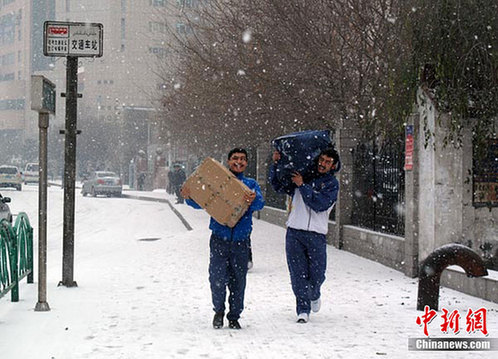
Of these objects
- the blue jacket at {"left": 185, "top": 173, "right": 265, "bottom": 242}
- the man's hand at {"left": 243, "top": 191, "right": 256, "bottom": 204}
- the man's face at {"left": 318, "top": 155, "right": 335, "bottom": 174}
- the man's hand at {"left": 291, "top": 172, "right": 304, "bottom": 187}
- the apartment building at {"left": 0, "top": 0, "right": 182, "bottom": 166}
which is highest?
the apartment building at {"left": 0, "top": 0, "right": 182, "bottom": 166}

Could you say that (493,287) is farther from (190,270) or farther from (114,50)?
(114,50)

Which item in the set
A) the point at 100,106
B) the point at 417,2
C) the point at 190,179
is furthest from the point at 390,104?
the point at 100,106

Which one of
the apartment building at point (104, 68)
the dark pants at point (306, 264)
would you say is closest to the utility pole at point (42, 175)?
the dark pants at point (306, 264)

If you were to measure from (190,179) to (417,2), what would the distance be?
15.3 feet

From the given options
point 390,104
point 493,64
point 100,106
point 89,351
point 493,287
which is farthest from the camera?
point 100,106

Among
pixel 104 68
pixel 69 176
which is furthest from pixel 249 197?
pixel 104 68

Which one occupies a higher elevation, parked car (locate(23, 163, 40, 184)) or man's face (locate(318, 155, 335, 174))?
man's face (locate(318, 155, 335, 174))

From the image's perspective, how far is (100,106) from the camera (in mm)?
108000

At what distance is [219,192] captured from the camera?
721 centimetres

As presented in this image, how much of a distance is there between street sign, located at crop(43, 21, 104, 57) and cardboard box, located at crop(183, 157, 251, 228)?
3.12 m

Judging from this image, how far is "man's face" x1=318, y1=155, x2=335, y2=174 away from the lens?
7.49 m

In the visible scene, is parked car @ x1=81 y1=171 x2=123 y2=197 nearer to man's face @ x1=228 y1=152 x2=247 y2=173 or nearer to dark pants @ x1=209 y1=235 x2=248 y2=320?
man's face @ x1=228 y1=152 x2=247 y2=173

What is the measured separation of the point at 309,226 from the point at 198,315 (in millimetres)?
1592

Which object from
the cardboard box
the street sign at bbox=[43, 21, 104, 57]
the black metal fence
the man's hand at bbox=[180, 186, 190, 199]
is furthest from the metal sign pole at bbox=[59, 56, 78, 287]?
the black metal fence
